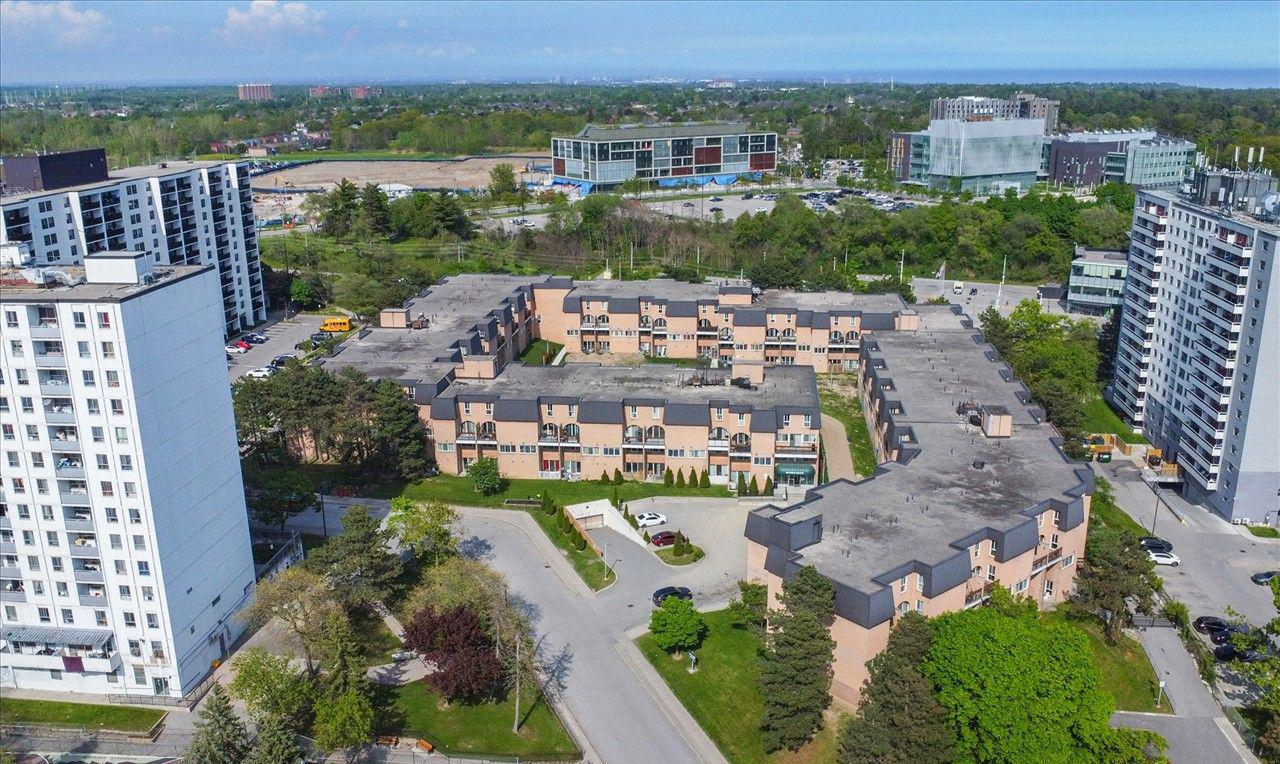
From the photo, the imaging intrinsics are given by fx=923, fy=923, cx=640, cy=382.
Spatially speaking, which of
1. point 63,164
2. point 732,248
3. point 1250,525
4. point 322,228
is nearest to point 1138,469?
point 1250,525

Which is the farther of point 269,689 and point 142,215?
point 142,215

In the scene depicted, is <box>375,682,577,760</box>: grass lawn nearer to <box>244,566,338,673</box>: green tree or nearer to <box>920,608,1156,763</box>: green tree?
<box>244,566,338,673</box>: green tree

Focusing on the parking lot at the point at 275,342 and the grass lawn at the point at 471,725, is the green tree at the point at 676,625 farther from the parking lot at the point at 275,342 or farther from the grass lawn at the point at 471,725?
the parking lot at the point at 275,342

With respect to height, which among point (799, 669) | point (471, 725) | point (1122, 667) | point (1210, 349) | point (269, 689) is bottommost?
point (1122, 667)

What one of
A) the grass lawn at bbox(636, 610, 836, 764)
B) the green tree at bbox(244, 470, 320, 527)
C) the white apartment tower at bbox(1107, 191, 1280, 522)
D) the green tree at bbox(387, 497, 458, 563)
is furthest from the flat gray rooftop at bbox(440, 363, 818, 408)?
the white apartment tower at bbox(1107, 191, 1280, 522)

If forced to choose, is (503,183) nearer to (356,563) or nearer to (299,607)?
(356,563)

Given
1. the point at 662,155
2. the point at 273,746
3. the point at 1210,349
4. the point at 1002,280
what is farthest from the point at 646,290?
the point at 662,155
